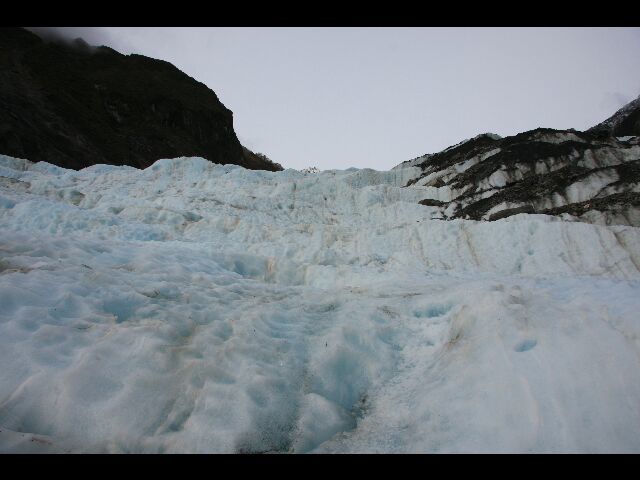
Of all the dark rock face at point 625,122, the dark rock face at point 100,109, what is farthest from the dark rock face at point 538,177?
the dark rock face at point 100,109

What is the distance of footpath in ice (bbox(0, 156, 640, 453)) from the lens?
3.35 m

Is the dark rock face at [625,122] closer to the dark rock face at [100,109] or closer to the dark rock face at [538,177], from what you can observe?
the dark rock face at [538,177]

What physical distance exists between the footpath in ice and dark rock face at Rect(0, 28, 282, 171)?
98.3ft

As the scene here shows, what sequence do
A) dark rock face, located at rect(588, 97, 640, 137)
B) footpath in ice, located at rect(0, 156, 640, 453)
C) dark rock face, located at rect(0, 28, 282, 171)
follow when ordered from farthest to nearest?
1. dark rock face, located at rect(588, 97, 640, 137)
2. dark rock face, located at rect(0, 28, 282, 171)
3. footpath in ice, located at rect(0, 156, 640, 453)

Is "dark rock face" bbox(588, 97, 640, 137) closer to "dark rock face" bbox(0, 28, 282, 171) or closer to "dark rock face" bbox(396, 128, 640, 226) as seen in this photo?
"dark rock face" bbox(396, 128, 640, 226)

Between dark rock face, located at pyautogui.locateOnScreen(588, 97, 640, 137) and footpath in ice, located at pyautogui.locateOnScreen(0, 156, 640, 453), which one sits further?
dark rock face, located at pyautogui.locateOnScreen(588, 97, 640, 137)

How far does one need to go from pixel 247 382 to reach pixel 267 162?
71032 millimetres

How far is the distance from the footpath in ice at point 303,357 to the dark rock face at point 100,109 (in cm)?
2997

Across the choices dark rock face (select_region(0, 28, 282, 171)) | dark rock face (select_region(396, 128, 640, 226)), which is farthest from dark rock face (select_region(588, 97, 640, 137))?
dark rock face (select_region(0, 28, 282, 171))

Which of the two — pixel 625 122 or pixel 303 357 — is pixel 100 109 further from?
pixel 625 122

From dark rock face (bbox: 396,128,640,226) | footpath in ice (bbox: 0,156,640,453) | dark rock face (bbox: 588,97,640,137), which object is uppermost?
dark rock face (bbox: 588,97,640,137)

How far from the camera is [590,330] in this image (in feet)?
13.8

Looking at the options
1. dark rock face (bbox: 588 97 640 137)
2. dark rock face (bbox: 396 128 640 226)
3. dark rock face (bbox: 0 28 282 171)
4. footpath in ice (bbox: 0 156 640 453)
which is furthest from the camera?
dark rock face (bbox: 588 97 640 137)

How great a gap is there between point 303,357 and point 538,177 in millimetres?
16756
